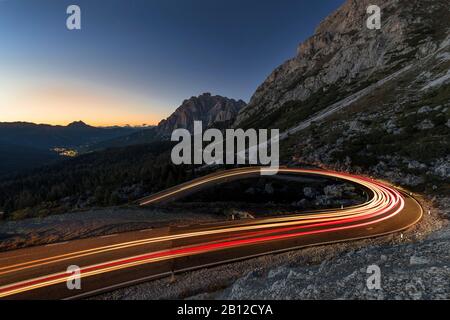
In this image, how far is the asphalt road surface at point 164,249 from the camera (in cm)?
1584

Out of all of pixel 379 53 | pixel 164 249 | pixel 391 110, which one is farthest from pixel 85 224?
pixel 379 53

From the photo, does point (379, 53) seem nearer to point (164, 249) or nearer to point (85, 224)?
point (164, 249)

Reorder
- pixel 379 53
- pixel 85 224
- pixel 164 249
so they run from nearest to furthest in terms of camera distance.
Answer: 1. pixel 164 249
2. pixel 85 224
3. pixel 379 53

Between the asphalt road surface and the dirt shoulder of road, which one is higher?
the dirt shoulder of road

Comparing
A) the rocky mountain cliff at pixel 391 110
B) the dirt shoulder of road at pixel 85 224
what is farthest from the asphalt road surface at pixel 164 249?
the rocky mountain cliff at pixel 391 110

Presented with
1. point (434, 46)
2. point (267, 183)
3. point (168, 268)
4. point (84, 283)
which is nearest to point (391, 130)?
point (267, 183)

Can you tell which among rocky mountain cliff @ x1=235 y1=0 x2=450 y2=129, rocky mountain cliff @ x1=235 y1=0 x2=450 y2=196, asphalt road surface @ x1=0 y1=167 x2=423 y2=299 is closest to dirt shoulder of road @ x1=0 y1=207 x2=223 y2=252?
asphalt road surface @ x1=0 y1=167 x2=423 y2=299

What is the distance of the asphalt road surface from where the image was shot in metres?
15.8

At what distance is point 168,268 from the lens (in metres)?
17.4

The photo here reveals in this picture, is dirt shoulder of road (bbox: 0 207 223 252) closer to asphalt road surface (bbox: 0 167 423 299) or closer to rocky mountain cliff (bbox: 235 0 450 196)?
asphalt road surface (bbox: 0 167 423 299)

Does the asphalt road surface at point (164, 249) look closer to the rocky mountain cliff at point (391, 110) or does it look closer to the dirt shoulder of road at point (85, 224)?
the dirt shoulder of road at point (85, 224)

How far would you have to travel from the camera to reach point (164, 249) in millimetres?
19594

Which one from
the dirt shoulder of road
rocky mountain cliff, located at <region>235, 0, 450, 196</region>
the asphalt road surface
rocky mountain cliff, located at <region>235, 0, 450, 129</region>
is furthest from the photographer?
rocky mountain cliff, located at <region>235, 0, 450, 129</region>
